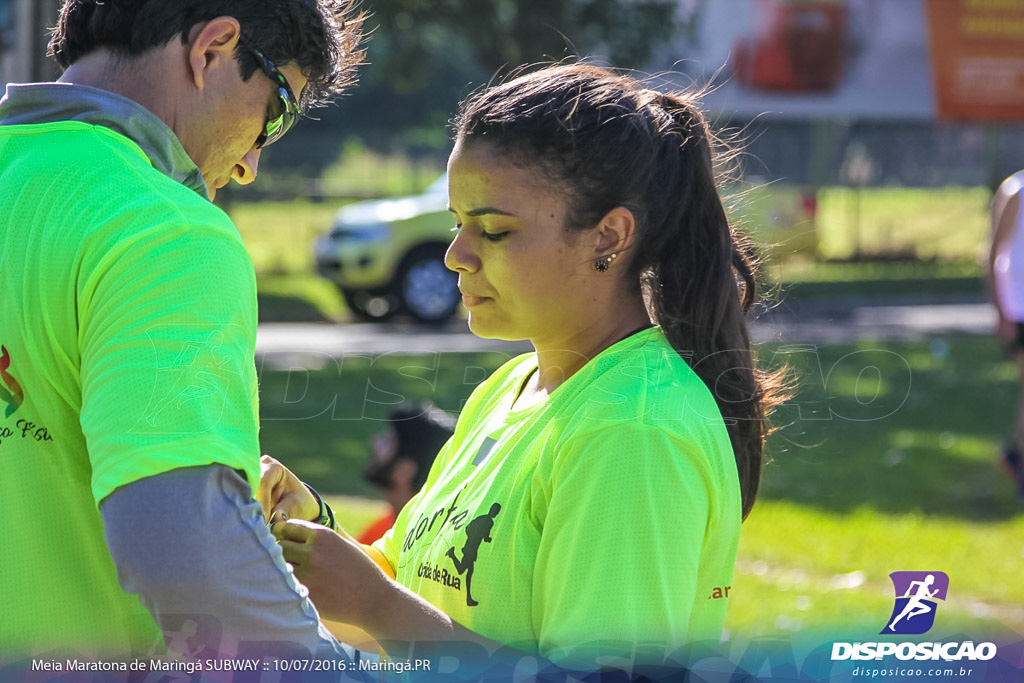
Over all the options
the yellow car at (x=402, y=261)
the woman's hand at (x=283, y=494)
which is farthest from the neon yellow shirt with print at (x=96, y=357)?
the yellow car at (x=402, y=261)

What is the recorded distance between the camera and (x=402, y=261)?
14844 millimetres

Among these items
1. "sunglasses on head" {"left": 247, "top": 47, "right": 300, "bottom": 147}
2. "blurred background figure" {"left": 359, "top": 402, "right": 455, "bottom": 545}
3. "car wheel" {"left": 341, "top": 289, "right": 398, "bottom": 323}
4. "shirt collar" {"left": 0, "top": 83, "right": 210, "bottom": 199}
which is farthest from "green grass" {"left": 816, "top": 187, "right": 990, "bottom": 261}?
"shirt collar" {"left": 0, "top": 83, "right": 210, "bottom": 199}

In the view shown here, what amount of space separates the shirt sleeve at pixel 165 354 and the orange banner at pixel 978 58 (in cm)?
1992

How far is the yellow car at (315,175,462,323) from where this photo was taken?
1477 centimetres

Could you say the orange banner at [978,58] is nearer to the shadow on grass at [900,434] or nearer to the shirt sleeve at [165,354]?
the shadow on grass at [900,434]

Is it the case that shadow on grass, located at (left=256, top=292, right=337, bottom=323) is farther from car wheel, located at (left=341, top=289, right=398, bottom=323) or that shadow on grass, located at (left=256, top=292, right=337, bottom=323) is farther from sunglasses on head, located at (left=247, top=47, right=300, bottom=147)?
sunglasses on head, located at (left=247, top=47, right=300, bottom=147)

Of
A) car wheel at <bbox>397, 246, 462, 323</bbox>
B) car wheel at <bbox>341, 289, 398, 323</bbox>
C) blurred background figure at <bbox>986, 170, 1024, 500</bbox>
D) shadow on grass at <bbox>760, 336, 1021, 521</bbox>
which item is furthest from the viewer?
car wheel at <bbox>341, 289, 398, 323</bbox>

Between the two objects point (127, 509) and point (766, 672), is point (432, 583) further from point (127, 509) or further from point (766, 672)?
point (127, 509)

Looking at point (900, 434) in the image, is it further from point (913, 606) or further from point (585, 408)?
point (585, 408)

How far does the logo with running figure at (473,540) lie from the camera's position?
192 centimetres

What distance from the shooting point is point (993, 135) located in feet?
72.6

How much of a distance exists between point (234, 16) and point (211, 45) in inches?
2.2

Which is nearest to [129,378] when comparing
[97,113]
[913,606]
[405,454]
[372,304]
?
[97,113]

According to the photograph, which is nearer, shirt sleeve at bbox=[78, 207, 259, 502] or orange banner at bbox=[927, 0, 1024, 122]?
shirt sleeve at bbox=[78, 207, 259, 502]
